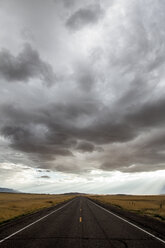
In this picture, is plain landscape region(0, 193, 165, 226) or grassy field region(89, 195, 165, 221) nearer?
plain landscape region(0, 193, 165, 226)

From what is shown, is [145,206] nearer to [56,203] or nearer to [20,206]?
[56,203]

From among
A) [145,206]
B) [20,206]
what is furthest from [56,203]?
[145,206]

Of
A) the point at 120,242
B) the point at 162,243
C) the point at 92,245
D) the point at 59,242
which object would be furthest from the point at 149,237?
the point at 59,242

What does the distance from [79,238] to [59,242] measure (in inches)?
43.5

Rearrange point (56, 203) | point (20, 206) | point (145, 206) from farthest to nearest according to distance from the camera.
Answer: point (56, 203)
point (20, 206)
point (145, 206)

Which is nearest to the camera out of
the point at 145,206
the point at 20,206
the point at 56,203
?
the point at 145,206

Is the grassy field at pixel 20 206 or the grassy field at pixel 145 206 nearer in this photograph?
the grassy field at pixel 20 206

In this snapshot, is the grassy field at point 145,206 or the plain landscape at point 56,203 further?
the grassy field at point 145,206

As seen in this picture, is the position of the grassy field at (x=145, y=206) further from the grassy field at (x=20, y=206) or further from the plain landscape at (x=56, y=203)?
the grassy field at (x=20, y=206)

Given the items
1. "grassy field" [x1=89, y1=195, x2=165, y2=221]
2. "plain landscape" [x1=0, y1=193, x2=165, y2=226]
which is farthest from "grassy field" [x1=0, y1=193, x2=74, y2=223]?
"grassy field" [x1=89, y1=195, x2=165, y2=221]

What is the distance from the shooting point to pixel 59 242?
7445 mm

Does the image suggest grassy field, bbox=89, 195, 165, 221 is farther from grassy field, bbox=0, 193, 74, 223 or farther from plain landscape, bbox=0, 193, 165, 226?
grassy field, bbox=0, 193, 74, 223

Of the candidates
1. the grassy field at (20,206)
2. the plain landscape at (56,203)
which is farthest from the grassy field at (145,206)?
the grassy field at (20,206)

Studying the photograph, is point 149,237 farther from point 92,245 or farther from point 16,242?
point 16,242
